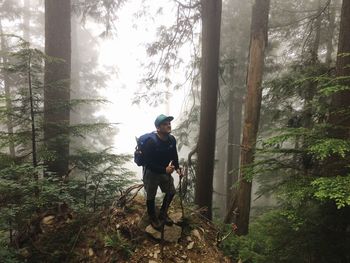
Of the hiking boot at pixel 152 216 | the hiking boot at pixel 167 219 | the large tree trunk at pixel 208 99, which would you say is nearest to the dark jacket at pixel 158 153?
the hiking boot at pixel 152 216

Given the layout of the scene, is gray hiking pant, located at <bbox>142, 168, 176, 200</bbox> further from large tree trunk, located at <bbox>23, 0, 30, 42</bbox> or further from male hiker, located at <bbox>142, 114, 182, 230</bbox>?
large tree trunk, located at <bbox>23, 0, 30, 42</bbox>

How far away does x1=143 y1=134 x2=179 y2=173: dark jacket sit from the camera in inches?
202

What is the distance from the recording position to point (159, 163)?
5.22 metres

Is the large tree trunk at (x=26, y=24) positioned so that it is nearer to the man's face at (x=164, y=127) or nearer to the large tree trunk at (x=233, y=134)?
the large tree trunk at (x=233, y=134)

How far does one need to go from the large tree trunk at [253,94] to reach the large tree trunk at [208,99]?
909 mm

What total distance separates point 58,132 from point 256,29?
568 cm

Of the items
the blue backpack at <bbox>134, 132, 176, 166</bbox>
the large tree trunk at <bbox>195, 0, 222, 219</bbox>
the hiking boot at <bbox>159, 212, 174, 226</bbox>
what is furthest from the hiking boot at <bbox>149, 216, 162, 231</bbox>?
the large tree trunk at <bbox>195, 0, 222, 219</bbox>

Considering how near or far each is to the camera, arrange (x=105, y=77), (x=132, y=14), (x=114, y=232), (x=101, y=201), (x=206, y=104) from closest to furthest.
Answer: (x=114, y=232), (x=101, y=201), (x=206, y=104), (x=132, y=14), (x=105, y=77)

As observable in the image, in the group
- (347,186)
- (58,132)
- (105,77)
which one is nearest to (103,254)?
(58,132)

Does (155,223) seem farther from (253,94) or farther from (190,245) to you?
(253,94)

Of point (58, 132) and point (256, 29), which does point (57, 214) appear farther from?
point (256, 29)

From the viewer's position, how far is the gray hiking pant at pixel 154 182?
17.2ft

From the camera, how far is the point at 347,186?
9.02 feet

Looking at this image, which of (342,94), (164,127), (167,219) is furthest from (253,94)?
(167,219)
